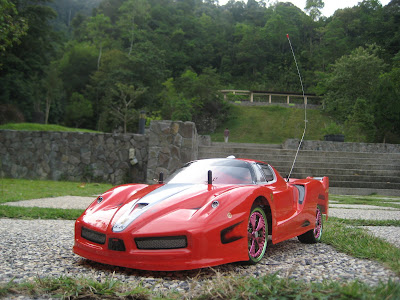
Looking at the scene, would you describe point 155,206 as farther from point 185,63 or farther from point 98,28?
point 185,63

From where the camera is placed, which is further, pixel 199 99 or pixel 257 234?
pixel 199 99

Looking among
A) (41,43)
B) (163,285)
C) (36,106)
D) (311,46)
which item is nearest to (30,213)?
(163,285)

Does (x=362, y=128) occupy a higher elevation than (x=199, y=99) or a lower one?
lower

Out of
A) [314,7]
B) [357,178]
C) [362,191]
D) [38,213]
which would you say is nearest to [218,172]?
[38,213]

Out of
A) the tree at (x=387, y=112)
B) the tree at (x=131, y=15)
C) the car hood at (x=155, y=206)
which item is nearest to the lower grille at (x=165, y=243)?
the car hood at (x=155, y=206)

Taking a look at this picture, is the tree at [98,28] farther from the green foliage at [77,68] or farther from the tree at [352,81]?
the tree at [352,81]

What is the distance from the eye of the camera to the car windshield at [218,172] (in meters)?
4.12

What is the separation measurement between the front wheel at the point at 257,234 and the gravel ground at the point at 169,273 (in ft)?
0.32

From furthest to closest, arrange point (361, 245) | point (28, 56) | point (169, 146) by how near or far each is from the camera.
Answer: point (28, 56)
point (169, 146)
point (361, 245)

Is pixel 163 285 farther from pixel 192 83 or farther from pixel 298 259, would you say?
pixel 192 83

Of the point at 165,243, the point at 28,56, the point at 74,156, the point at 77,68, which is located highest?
the point at 77,68

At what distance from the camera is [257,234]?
141 inches

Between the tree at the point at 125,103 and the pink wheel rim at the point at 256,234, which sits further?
the tree at the point at 125,103

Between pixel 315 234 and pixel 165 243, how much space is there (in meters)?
2.54
